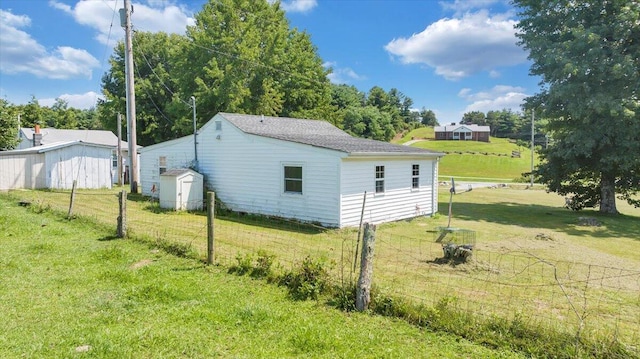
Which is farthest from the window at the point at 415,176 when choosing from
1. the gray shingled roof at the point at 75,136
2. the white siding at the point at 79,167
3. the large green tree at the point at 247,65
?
the gray shingled roof at the point at 75,136

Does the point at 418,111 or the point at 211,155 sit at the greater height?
the point at 418,111

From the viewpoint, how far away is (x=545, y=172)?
19969mm

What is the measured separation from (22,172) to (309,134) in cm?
1442

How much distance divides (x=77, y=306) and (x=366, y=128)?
58872 mm

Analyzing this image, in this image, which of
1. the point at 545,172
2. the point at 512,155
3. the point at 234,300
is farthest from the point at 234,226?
the point at 512,155

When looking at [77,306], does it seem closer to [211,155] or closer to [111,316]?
[111,316]

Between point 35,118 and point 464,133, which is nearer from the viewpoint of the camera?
point 35,118

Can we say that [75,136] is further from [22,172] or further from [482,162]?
[482,162]

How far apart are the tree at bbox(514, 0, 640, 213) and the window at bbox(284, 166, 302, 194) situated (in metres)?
Answer: 12.4

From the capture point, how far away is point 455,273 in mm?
7770

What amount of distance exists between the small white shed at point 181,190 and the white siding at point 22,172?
8.89 metres

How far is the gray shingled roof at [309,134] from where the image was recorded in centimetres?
1377

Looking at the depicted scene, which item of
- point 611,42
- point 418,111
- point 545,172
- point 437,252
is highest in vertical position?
point 418,111

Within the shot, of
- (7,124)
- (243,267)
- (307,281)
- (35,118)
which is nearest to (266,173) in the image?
(243,267)
